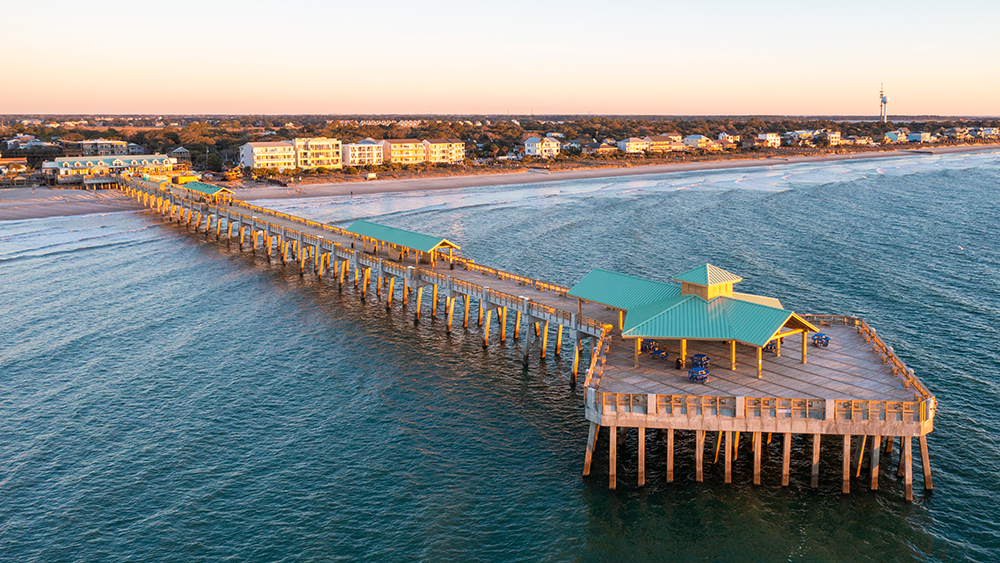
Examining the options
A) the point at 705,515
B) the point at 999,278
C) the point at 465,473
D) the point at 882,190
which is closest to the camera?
the point at 705,515

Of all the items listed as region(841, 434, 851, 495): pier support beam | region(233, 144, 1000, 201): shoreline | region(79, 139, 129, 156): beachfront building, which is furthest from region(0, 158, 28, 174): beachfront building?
region(841, 434, 851, 495): pier support beam

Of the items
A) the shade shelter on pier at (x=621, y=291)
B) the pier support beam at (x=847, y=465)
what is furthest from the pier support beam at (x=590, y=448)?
the pier support beam at (x=847, y=465)

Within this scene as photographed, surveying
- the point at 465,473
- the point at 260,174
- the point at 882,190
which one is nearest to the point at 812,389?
the point at 465,473

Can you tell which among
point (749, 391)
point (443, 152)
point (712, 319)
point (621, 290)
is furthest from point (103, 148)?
point (749, 391)

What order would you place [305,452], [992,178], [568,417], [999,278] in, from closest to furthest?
[305,452]
[568,417]
[999,278]
[992,178]

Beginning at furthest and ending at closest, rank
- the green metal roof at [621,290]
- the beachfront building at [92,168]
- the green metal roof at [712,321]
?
the beachfront building at [92,168] < the green metal roof at [621,290] < the green metal roof at [712,321]

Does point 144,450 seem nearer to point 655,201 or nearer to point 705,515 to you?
point 705,515

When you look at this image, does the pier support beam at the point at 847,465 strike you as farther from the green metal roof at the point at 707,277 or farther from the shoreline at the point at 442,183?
the shoreline at the point at 442,183

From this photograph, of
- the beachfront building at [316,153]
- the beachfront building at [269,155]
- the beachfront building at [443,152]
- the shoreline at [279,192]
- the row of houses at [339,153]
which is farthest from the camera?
the beachfront building at [443,152]
